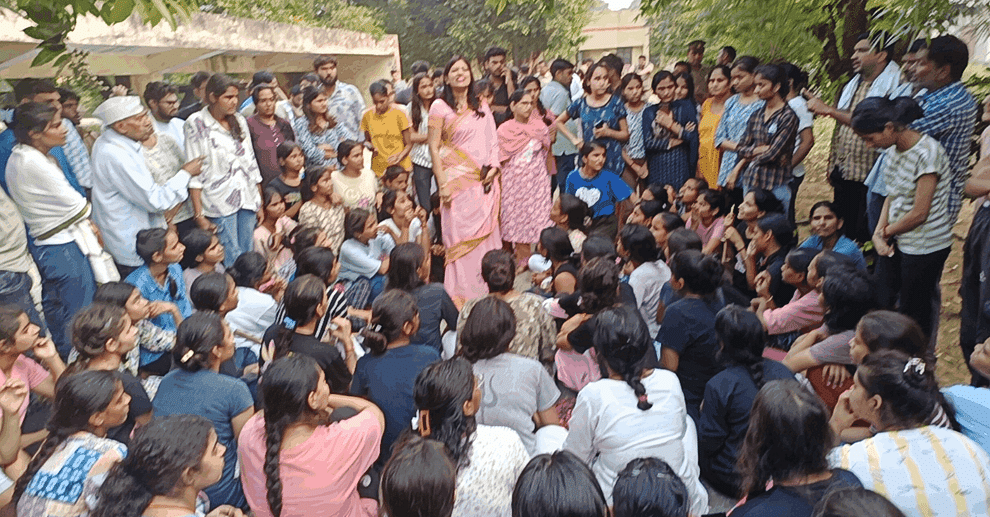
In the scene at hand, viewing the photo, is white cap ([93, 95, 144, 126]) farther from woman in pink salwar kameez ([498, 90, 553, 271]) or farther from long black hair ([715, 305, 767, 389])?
long black hair ([715, 305, 767, 389])

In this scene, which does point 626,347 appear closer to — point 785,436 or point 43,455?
point 785,436

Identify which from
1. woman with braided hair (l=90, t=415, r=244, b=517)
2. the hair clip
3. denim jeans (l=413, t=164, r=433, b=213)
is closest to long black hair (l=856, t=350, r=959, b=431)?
the hair clip

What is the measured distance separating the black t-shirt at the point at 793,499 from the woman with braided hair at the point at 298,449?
1.08 m

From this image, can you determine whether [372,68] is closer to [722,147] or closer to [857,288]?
[722,147]

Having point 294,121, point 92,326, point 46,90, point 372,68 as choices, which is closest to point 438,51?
point 372,68

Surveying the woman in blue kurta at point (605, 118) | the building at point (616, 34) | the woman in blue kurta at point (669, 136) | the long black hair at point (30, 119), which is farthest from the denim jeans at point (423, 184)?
the building at point (616, 34)

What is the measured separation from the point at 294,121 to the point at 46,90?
185cm

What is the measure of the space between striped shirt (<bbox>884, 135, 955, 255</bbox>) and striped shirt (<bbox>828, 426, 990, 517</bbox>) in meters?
1.80

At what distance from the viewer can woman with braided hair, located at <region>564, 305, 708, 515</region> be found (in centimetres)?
212

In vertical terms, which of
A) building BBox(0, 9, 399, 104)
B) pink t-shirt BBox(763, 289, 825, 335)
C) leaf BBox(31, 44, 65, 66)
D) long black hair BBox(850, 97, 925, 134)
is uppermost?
building BBox(0, 9, 399, 104)

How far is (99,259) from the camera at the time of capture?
141 inches

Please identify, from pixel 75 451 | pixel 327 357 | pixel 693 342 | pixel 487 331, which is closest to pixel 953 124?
pixel 693 342

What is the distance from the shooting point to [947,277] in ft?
15.7

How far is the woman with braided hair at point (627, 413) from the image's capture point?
212cm
